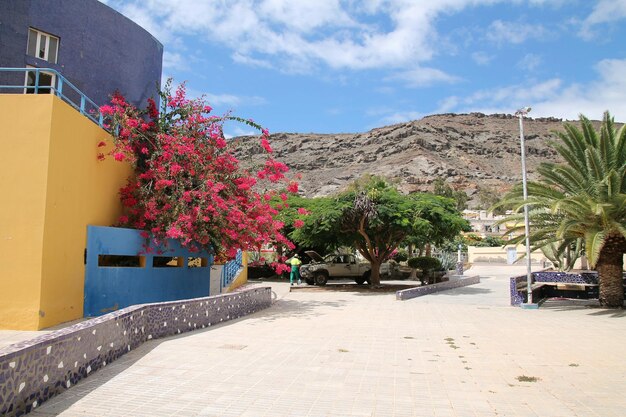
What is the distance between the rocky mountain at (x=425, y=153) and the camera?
136 meters

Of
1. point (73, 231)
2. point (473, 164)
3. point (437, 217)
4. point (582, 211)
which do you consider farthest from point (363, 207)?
point (473, 164)

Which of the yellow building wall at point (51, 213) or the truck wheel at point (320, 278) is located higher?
the yellow building wall at point (51, 213)

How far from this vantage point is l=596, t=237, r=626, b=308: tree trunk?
47.9 feet

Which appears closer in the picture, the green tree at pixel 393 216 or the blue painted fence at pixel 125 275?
the blue painted fence at pixel 125 275

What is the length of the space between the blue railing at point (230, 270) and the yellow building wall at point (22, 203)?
978 cm

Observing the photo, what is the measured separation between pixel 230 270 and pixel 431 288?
8896 mm

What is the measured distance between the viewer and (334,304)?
16766 mm

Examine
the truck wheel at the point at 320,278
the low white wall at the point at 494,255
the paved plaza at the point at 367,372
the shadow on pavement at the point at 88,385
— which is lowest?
the paved plaza at the point at 367,372

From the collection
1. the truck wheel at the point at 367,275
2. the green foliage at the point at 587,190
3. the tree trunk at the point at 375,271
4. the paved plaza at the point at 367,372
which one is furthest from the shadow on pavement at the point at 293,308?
the truck wheel at the point at 367,275

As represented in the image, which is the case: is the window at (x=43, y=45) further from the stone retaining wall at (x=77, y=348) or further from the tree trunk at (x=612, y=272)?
the tree trunk at (x=612, y=272)

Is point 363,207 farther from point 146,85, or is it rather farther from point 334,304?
point 146,85

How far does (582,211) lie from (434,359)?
8.64m

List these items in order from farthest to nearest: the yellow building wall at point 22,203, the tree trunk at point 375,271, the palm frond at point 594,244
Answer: the tree trunk at point 375,271 < the palm frond at point 594,244 < the yellow building wall at point 22,203

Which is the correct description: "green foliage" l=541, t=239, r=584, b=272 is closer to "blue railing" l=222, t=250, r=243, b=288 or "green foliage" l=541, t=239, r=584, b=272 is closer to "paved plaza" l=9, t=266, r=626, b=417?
"paved plaza" l=9, t=266, r=626, b=417
